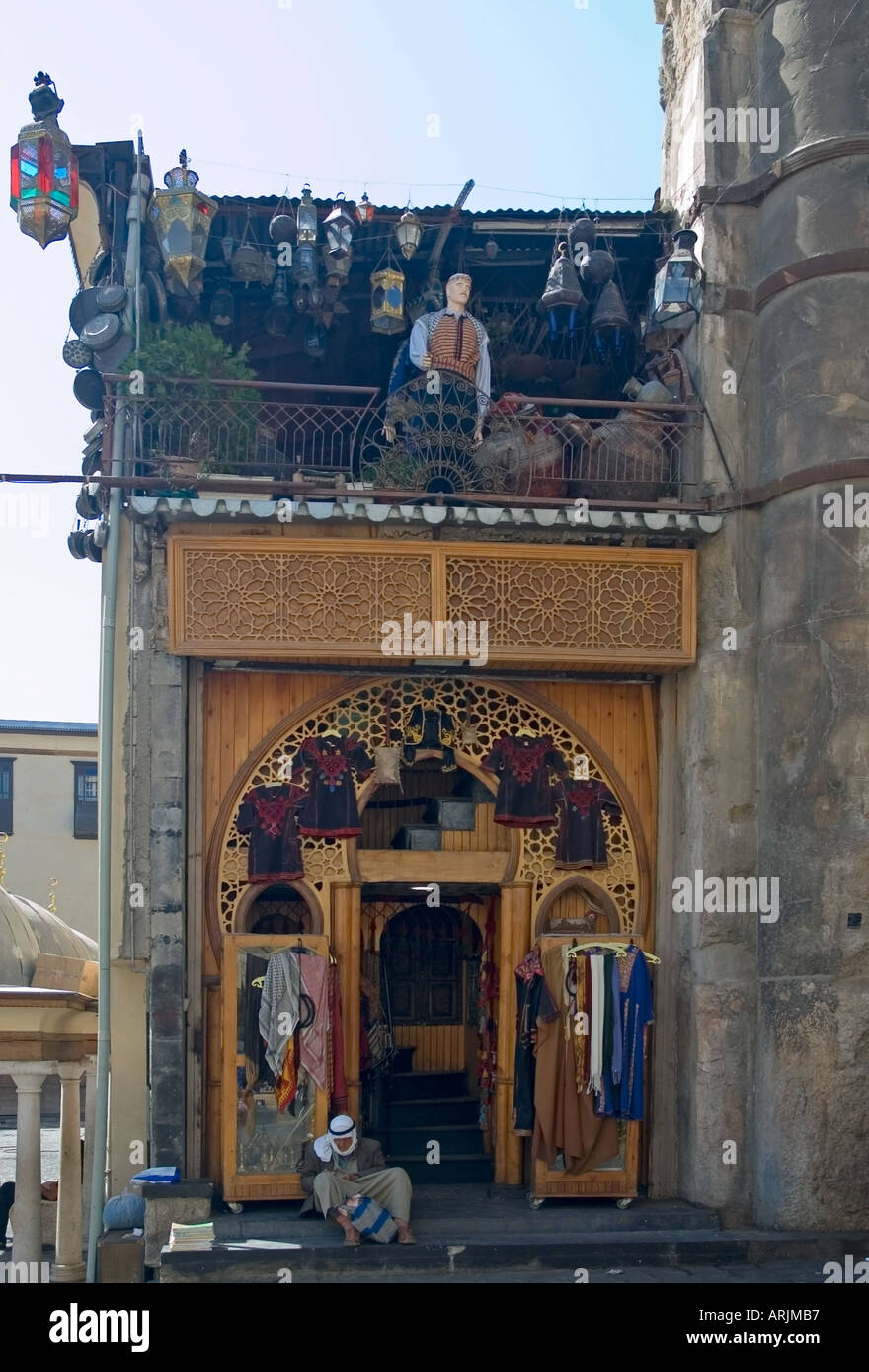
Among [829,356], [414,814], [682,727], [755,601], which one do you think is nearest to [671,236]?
[829,356]

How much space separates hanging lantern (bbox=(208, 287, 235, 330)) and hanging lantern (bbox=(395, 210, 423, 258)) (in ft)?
4.39

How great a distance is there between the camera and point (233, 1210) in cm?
1045

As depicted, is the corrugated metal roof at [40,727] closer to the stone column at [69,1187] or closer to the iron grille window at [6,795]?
the iron grille window at [6,795]

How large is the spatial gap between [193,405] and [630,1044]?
4991 millimetres

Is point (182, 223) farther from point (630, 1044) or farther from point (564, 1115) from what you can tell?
point (564, 1115)

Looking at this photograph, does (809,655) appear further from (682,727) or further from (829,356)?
(829,356)

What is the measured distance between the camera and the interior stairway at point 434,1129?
12.1 m

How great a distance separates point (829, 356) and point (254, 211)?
427 centimetres

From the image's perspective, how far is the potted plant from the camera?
429 inches
